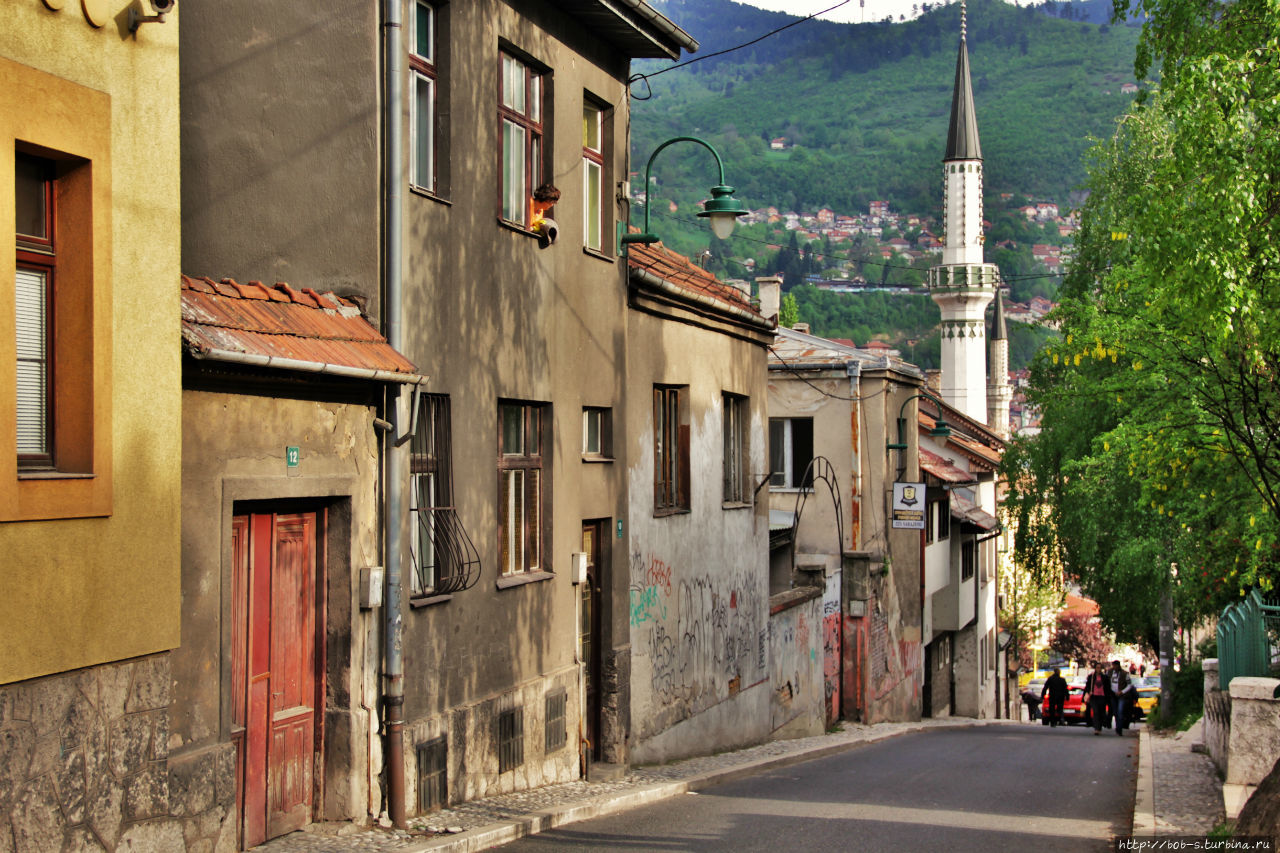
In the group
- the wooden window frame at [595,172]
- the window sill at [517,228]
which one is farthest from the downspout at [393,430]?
the wooden window frame at [595,172]

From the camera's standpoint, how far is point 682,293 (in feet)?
50.0

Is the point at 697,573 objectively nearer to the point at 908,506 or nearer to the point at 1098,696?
the point at 908,506

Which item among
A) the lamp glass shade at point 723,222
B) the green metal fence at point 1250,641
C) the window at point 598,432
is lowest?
the green metal fence at point 1250,641

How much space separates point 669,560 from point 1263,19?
852 cm

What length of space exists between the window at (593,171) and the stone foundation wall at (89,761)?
24.4ft

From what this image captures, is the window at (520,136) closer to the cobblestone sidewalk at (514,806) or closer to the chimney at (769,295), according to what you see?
the cobblestone sidewalk at (514,806)

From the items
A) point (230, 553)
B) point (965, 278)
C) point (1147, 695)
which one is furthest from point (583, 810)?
point (965, 278)

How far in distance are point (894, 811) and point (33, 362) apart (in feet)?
27.7

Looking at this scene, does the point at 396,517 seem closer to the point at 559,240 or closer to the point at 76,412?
the point at 76,412

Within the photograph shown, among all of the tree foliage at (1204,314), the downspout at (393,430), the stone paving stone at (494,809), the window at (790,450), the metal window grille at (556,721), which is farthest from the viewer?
the window at (790,450)

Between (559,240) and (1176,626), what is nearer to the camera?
(559,240)

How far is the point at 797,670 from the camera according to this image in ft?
71.9

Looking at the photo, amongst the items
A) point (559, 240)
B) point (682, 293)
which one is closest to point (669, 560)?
point (682, 293)

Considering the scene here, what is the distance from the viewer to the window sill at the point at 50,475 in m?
6.24
